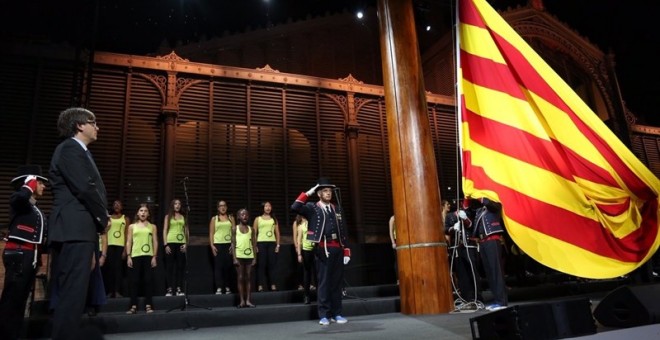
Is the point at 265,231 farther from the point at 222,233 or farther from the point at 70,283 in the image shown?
the point at 70,283

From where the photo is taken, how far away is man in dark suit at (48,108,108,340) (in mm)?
2426

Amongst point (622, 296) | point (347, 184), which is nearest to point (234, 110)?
point (347, 184)

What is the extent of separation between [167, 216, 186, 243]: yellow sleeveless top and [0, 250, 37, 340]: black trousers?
2252 millimetres

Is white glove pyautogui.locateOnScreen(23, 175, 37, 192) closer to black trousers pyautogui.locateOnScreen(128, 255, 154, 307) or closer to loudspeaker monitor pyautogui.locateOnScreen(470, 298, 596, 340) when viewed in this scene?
black trousers pyautogui.locateOnScreen(128, 255, 154, 307)

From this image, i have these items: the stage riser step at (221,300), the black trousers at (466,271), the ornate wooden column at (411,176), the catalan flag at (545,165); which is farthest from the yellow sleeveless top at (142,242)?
the catalan flag at (545,165)

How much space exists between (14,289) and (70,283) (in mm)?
2422

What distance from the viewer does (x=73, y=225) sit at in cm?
257

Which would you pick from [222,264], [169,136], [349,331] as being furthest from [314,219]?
[169,136]

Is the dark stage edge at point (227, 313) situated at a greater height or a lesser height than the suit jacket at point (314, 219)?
lesser

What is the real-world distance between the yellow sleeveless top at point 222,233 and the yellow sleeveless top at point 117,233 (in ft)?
4.34

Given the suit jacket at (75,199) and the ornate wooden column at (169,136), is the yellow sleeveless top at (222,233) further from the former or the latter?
the suit jacket at (75,199)

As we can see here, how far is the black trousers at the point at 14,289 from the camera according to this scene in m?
4.10

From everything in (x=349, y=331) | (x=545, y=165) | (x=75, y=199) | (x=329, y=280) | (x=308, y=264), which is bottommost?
(x=349, y=331)

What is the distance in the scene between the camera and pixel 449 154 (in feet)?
35.6
